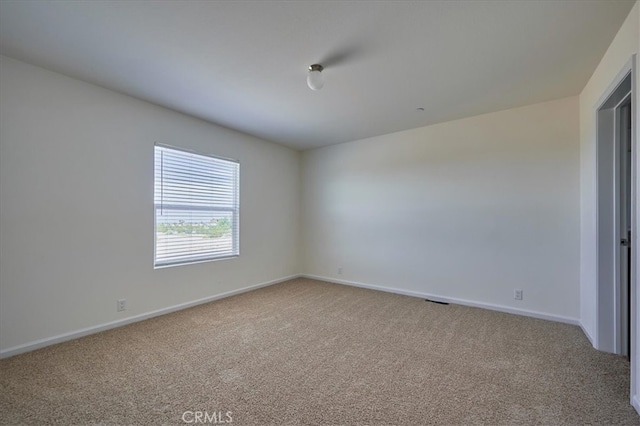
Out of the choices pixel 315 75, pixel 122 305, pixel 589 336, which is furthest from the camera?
pixel 122 305

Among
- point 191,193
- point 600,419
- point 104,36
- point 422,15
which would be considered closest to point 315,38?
point 422,15

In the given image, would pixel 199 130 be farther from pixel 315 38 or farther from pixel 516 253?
pixel 516 253

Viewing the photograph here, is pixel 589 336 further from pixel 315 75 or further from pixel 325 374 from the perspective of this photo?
pixel 315 75

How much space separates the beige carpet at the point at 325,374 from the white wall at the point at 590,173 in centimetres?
37

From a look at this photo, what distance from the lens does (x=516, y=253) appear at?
11.3 feet

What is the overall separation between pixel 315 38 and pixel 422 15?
0.76 metres

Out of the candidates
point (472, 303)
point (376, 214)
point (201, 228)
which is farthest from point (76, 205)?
point (472, 303)

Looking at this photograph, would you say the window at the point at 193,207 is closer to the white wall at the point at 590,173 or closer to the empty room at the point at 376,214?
the empty room at the point at 376,214

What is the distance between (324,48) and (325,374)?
2.55 m

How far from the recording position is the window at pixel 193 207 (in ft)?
11.4

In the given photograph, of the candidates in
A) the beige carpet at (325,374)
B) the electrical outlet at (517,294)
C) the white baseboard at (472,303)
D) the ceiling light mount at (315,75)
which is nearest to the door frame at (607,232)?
the beige carpet at (325,374)

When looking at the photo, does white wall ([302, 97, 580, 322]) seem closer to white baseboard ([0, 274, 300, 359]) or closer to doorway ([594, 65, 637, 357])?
doorway ([594, 65, 637, 357])

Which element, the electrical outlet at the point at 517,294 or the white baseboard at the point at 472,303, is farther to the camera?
the electrical outlet at the point at 517,294

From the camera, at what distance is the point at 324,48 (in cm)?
221
